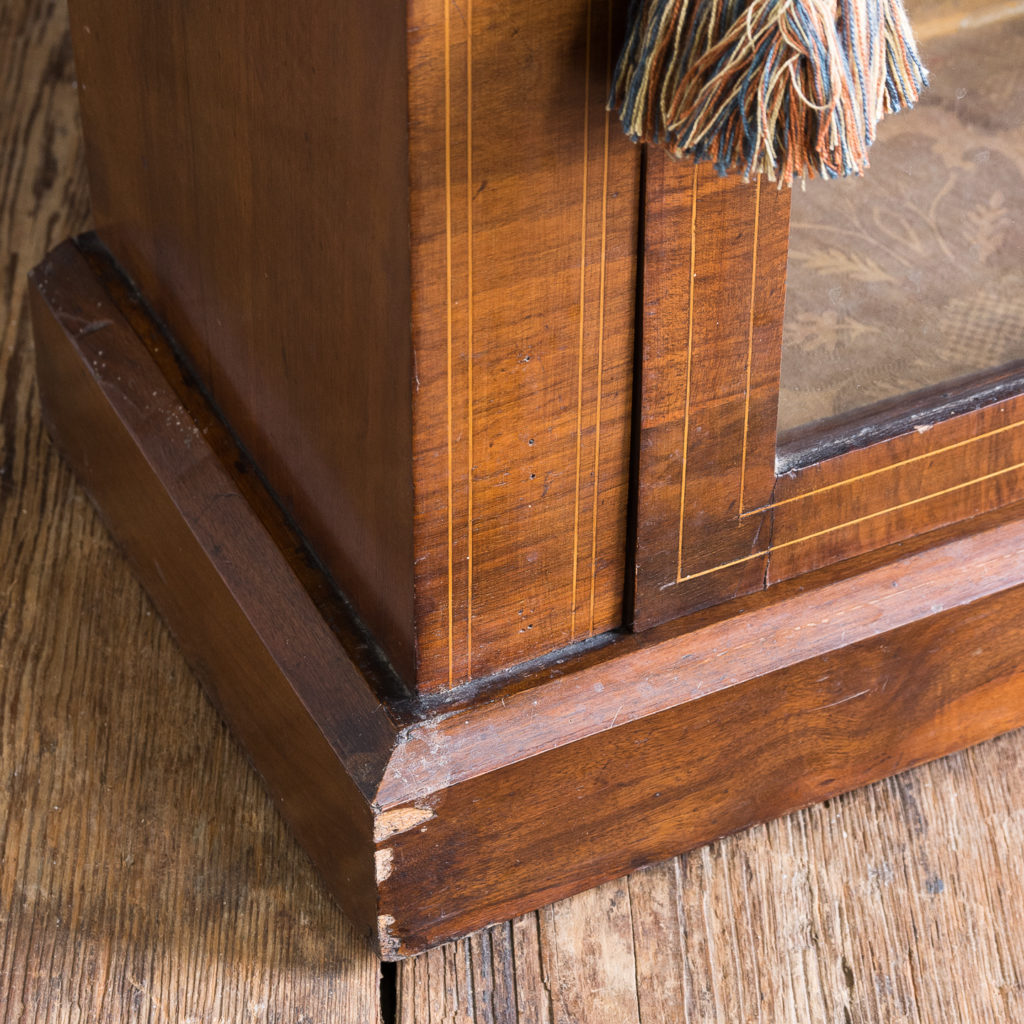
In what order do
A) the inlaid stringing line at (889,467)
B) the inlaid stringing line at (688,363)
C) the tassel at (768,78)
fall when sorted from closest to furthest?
1. the tassel at (768,78)
2. the inlaid stringing line at (688,363)
3. the inlaid stringing line at (889,467)

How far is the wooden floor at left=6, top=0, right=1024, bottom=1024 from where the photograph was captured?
0.85m

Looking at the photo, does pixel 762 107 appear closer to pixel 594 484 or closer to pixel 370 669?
pixel 594 484

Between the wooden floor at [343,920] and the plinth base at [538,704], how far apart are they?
0.06 ft

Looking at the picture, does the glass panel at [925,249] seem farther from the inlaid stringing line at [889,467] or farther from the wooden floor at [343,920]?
the wooden floor at [343,920]

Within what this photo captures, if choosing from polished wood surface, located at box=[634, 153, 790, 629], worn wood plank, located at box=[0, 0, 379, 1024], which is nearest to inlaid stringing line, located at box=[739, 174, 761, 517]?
polished wood surface, located at box=[634, 153, 790, 629]

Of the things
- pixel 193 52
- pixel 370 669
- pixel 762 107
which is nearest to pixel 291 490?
pixel 370 669

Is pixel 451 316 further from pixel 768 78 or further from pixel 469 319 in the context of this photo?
pixel 768 78

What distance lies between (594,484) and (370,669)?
0.14 metres

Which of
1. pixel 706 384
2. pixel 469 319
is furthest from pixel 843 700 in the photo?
pixel 469 319

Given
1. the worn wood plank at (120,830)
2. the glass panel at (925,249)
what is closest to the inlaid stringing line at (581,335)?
the glass panel at (925,249)

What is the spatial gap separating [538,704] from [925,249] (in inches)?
11.5

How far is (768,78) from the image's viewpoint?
0.59 m

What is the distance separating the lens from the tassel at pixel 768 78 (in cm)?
59

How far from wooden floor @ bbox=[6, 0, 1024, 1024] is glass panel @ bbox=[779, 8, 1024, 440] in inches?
9.4
